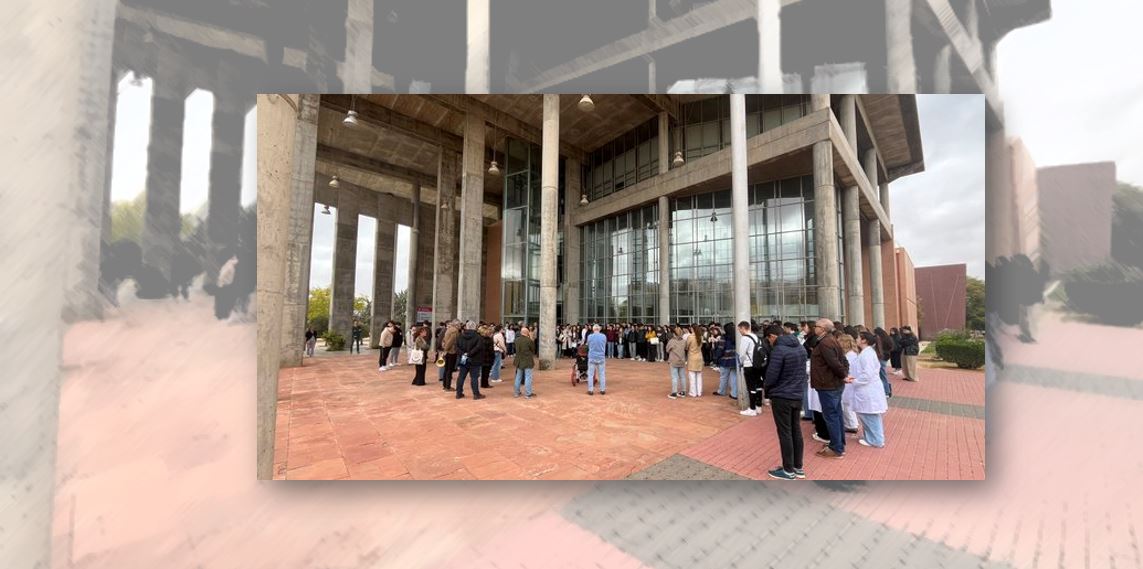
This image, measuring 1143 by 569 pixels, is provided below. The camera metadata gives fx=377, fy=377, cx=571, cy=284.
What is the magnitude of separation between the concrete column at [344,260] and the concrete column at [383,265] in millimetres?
1146

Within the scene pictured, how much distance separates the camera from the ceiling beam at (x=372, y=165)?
41.7ft

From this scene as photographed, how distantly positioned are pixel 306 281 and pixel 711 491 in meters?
11.0

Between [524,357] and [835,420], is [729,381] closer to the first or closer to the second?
[835,420]

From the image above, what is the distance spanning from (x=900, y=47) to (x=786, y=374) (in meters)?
2.89

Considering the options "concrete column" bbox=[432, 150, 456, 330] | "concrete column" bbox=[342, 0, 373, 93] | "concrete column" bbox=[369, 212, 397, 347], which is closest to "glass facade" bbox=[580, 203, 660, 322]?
"concrete column" bbox=[432, 150, 456, 330]

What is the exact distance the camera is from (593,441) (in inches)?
154

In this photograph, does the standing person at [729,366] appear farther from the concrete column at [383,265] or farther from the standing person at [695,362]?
the concrete column at [383,265]

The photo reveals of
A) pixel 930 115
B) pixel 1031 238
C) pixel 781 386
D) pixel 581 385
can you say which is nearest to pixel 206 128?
pixel 781 386

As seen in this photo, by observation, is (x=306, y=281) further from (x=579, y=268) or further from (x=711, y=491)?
(x=579, y=268)

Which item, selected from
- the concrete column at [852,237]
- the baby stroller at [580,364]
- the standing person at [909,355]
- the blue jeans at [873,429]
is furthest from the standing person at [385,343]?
the standing person at [909,355]

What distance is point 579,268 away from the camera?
2041 centimetres

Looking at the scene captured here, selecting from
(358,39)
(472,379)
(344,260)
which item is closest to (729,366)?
(472,379)

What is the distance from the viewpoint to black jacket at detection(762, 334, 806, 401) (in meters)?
3.44

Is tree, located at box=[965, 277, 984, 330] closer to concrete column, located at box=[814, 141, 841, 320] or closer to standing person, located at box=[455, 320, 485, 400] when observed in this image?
concrete column, located at box=[814, 141, 841, 320]
